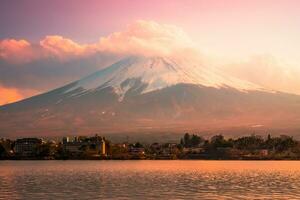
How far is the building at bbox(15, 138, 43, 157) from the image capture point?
146 meters

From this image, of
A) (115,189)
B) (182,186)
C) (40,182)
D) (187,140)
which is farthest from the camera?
(187,140)

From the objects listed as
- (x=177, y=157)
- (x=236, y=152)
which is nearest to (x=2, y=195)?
(x=177, y=157)

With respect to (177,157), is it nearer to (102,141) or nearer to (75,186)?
(102,141)

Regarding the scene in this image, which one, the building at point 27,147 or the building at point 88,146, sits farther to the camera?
the building at point 27,147

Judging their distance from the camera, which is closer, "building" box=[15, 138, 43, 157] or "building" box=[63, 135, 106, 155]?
"building" box=[63, 135, 106, 155]

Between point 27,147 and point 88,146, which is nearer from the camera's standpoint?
point 88,146

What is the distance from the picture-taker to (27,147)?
153875 mm

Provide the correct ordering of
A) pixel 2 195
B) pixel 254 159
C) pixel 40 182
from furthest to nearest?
1. pixel 254 159
2. pixel 40 182
3. pixel 2 195

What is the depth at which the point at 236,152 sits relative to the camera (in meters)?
151

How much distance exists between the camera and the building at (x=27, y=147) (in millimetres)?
146100

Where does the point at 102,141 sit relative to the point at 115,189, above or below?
above

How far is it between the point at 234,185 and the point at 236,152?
10673 centimetres

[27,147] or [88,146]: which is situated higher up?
[27,147]

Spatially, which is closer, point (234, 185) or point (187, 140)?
point (234, 185)
